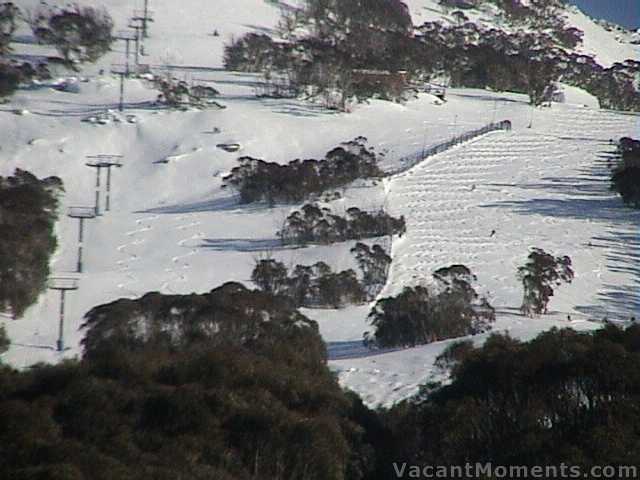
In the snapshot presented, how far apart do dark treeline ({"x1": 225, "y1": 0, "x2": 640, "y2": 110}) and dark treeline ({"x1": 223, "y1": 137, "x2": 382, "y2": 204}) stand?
1178 cm

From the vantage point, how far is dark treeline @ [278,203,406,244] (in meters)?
25.2

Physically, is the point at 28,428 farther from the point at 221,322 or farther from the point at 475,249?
the point at 475,249

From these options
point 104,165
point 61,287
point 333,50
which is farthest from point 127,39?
point 61,287

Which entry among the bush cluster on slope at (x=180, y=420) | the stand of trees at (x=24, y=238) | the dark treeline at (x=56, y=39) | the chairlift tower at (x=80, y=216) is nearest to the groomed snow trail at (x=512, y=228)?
the bush cluster on slope at (x=180, y=420)

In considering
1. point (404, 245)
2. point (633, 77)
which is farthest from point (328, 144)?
point (633, 77)

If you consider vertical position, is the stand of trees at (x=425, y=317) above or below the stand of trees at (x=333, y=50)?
below

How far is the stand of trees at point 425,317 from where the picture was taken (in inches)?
665

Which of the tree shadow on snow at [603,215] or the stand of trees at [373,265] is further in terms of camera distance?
the stand of trees at [373,265]

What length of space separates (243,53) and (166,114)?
13466 mm

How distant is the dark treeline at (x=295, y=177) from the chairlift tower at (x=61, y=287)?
29.7ft

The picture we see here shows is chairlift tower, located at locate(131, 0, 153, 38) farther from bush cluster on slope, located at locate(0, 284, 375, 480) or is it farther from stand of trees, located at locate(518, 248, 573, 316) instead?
bush cluster on slope, located at locate(0, 284, 375, 480)

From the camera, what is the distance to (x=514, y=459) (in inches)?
263

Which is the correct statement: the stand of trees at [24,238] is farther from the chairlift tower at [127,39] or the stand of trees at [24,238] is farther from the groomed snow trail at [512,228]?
the chairlift tower at [127,39]

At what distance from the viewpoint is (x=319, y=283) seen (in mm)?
20594
